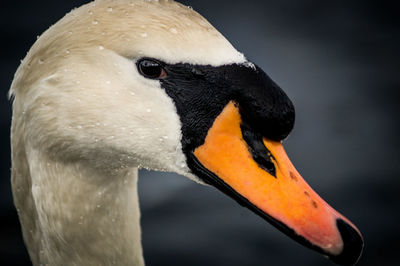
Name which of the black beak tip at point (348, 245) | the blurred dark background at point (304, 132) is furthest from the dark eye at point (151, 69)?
the blurred dark background at point (304, 132)

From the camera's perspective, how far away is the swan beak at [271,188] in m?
1.18

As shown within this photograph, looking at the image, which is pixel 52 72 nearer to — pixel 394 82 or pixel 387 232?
pixel 387 232

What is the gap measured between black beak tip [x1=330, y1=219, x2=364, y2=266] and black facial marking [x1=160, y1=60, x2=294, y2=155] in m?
0.24

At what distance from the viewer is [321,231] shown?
1180 millimetres

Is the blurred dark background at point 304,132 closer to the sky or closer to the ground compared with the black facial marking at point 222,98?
closer to the ground

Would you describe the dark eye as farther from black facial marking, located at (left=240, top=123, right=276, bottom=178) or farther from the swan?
black facial marking, located at (left=240, top=123, right=276, bottom=178)

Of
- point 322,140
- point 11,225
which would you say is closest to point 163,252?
point 11,225

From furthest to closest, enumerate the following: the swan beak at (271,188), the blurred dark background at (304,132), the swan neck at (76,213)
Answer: the blurred dark background at (304,132)
the swan neck at (76,213)
the swan beak at (271,188)

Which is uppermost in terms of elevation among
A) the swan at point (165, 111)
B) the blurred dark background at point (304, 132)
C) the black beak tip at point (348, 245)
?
the swan at point (165, 111)

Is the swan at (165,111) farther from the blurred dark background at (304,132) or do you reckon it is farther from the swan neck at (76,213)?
the blurred dark background at (304,132)

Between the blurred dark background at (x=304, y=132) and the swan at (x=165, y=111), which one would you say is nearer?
the swan at (x=165, y=111)

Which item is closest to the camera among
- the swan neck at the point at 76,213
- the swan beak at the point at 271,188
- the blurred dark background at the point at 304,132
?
the swan beak at the point at 271,188

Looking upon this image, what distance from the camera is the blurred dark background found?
302 centimetres

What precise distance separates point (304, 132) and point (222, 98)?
7.36ft
